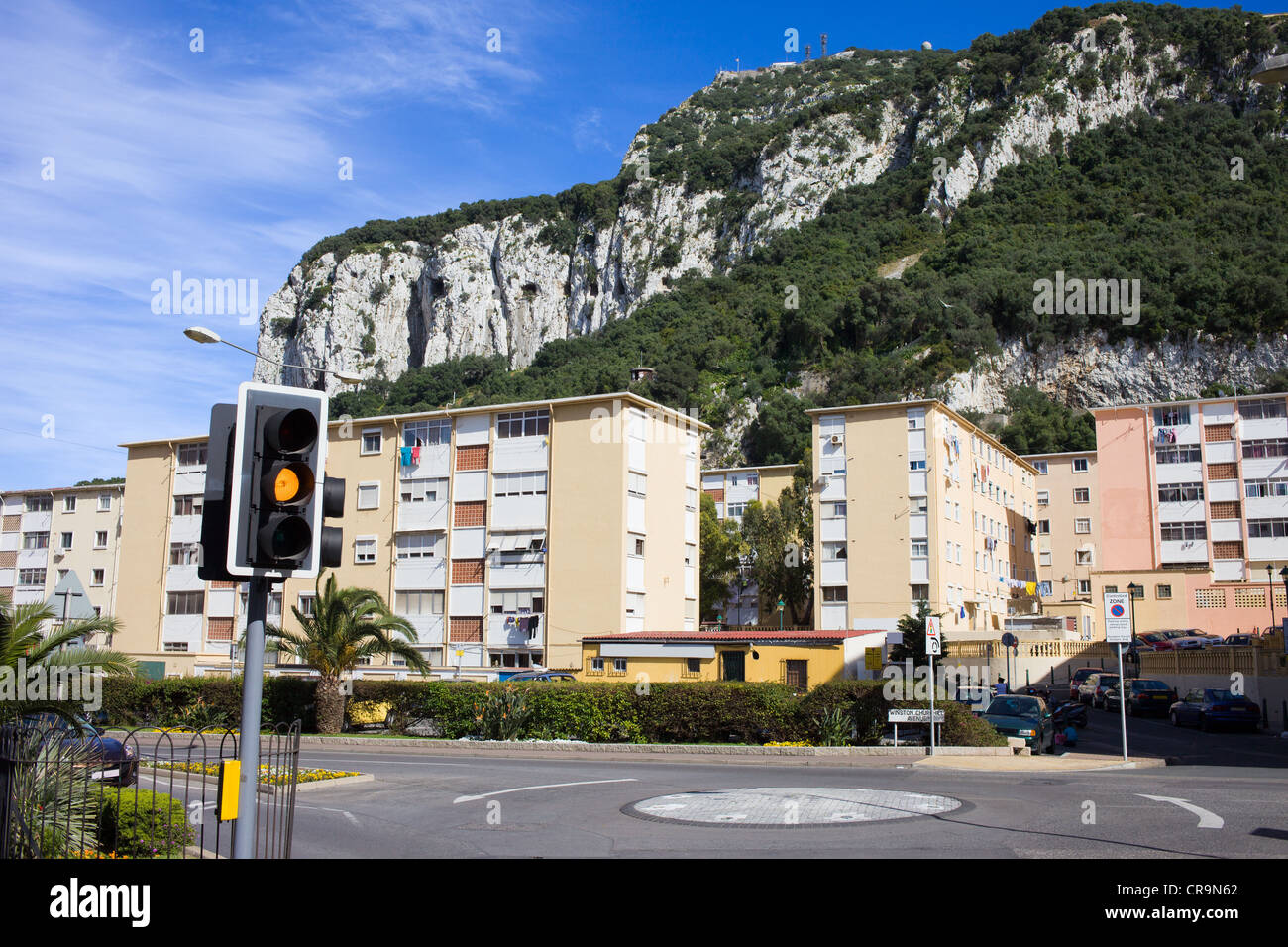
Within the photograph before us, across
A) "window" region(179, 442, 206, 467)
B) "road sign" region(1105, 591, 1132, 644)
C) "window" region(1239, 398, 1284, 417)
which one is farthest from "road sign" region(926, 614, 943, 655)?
"window" region(1239, 398, 1284, 417)

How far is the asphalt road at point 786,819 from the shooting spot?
35.0 feet

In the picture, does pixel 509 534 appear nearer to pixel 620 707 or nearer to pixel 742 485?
pixel 620 707

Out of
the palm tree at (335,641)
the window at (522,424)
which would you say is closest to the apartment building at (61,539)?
the window at (522,424)

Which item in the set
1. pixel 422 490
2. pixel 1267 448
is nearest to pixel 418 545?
pixel 422 490

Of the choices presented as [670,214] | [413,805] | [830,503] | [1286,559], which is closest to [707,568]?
[830,503]

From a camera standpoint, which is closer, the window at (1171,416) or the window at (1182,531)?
the window at (1182,531)

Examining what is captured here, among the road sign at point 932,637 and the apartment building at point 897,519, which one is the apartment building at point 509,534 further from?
the road sign at point 932,637

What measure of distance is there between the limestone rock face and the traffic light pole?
15832 cm

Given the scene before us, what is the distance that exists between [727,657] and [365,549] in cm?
2436

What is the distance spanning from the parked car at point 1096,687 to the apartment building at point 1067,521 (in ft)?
130

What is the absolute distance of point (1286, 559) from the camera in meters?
68.6

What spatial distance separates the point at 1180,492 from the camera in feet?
235
